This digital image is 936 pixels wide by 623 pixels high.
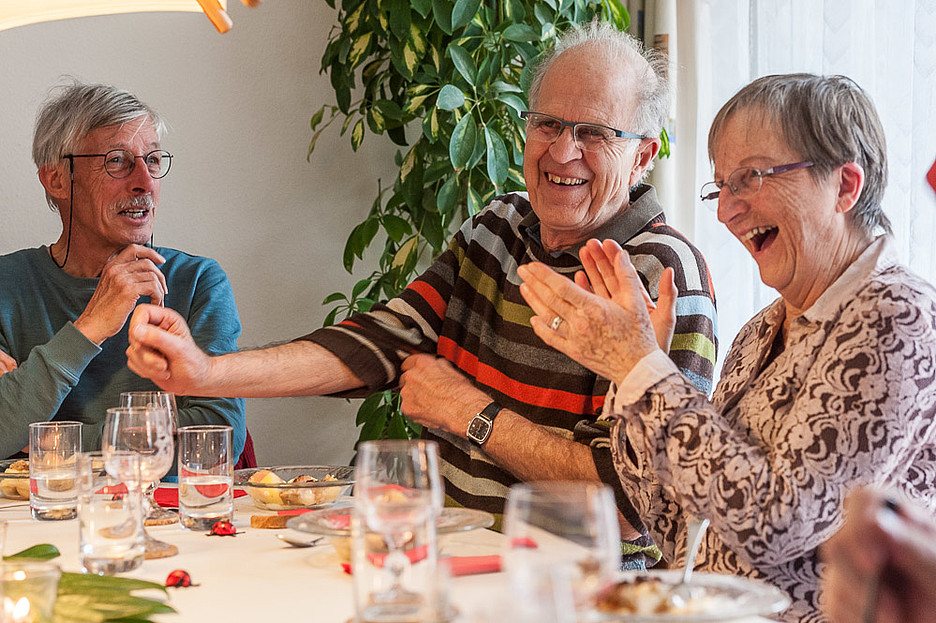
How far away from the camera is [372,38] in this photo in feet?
10.0

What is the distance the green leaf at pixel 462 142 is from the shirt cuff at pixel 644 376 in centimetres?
142

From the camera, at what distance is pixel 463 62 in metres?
2.80

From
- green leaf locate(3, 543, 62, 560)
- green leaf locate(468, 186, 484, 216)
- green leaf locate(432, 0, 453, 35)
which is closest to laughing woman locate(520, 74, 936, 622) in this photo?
green leaf locate(3, 543, 62, 560)

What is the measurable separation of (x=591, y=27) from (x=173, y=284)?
3.90 ft

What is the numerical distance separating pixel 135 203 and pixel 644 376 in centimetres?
154

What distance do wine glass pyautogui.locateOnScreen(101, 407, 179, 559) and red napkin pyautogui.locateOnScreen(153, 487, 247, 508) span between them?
271 mm

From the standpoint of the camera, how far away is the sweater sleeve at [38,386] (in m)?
2.12

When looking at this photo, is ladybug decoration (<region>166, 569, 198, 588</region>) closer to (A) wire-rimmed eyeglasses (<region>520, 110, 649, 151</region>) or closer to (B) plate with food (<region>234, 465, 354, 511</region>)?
(B) plate with food (<region>234, 465, 354, 511</region>)

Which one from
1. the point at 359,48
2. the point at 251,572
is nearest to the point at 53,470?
the point at 251,572

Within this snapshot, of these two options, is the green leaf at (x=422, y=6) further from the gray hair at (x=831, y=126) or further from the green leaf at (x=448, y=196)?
the gray hair at (x=831, y=126)

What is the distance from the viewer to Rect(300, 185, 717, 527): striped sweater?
71.8 inches

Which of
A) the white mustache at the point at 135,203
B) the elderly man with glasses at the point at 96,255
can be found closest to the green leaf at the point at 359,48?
the elderly man with glasses at the point at 96,255

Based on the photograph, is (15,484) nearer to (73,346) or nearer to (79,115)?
(73,346)

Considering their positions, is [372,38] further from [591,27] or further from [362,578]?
[362,578]
